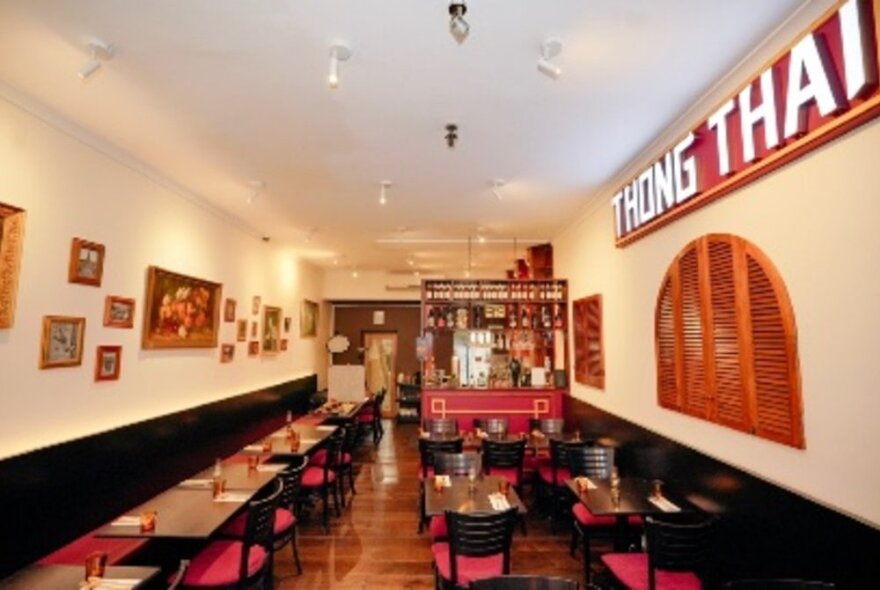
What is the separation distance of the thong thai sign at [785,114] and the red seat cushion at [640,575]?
2323 mm

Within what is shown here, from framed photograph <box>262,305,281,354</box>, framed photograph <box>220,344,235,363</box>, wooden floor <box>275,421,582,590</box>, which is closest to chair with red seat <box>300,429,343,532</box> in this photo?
wooden floor <box>275,421,582,590</box>

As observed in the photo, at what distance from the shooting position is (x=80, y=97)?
312 centimetres

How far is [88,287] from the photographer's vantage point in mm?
3668

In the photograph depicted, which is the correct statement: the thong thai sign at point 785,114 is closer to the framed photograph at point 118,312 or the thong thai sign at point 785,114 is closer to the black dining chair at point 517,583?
the black dining chair at point 517,583

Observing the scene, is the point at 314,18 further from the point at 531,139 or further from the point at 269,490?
the point at 269,490

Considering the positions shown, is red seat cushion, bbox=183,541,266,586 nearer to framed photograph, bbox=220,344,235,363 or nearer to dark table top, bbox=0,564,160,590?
dark table top, bbox=0,564,160,590

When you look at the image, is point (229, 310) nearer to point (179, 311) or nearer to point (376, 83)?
point (179, 311)

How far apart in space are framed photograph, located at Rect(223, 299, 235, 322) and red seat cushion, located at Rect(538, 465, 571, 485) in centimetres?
434

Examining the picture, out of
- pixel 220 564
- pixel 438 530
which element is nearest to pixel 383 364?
pixel 438 530

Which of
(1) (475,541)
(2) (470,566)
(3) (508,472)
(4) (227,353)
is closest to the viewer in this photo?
(1) (475,541)

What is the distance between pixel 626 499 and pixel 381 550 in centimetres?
228

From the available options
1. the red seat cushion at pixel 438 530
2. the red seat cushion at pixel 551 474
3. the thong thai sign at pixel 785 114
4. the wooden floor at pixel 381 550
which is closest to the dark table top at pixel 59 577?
the wooden floor at pixel 381 550

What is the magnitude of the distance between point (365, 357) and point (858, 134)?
1052cm

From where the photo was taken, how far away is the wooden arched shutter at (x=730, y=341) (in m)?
2.43
